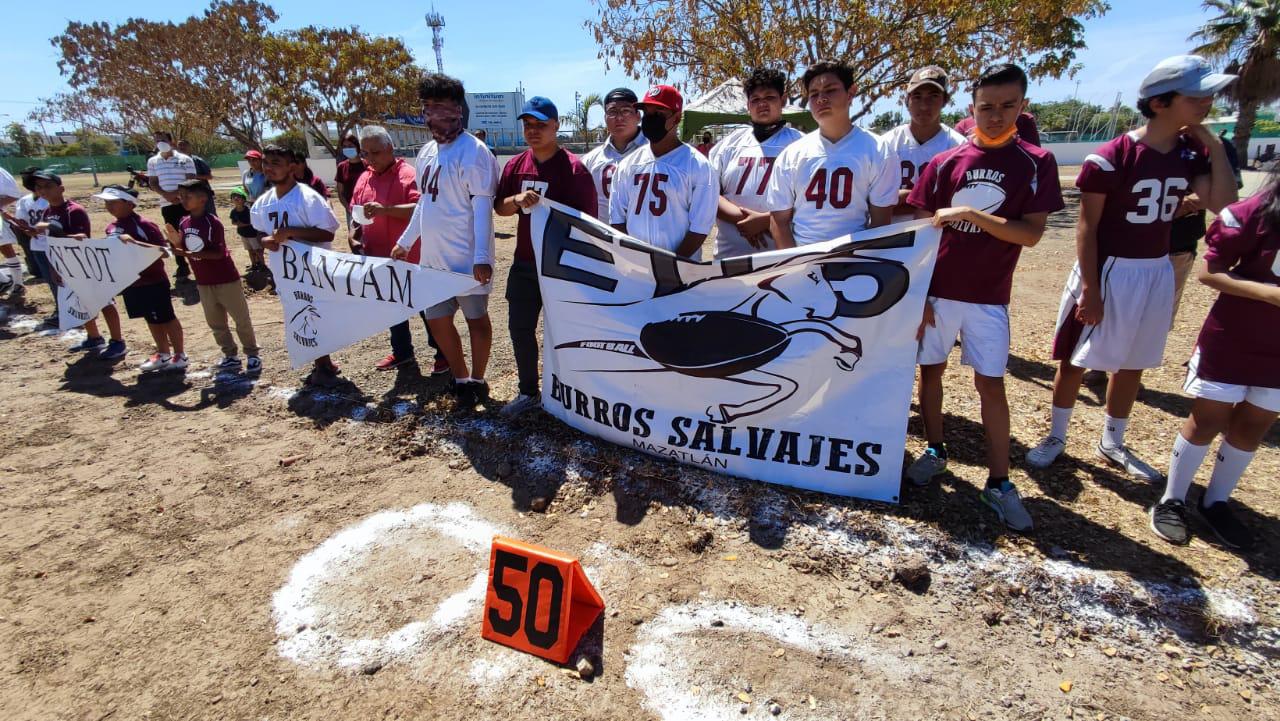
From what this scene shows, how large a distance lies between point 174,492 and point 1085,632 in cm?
495

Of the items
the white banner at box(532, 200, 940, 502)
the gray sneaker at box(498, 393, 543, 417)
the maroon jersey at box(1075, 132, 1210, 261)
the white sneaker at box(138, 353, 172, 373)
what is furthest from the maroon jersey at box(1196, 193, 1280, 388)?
the white sneaker at box(138, 353, 172, 373)

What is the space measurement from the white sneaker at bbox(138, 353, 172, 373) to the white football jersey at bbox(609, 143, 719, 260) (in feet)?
16.8

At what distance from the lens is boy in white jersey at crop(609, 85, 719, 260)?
3.59m

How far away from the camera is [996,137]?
2865 mm

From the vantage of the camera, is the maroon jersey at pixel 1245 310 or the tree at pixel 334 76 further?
the tree at pixel 334 76

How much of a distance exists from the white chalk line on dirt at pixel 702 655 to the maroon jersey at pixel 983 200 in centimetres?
180

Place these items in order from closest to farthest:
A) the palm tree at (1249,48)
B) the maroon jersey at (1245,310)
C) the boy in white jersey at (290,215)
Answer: the maroon jersey at (1245,310) < the boy in white jersey at (290,215) < the palm tree at (1249,48)

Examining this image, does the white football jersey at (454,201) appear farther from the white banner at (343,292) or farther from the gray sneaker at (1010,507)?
the gray sneaker at (1010,507)

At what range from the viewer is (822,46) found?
15250mm

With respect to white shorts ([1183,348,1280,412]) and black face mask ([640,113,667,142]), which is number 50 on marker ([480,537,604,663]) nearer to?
black face mask ([640,113,667,142])

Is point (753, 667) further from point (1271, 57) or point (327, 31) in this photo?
point (327, 31)

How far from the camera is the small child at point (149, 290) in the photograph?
5672mm

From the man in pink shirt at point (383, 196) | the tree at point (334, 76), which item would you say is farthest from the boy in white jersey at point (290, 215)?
the tree at point (334, 76)

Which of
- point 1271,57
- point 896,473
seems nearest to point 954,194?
point 896,473
